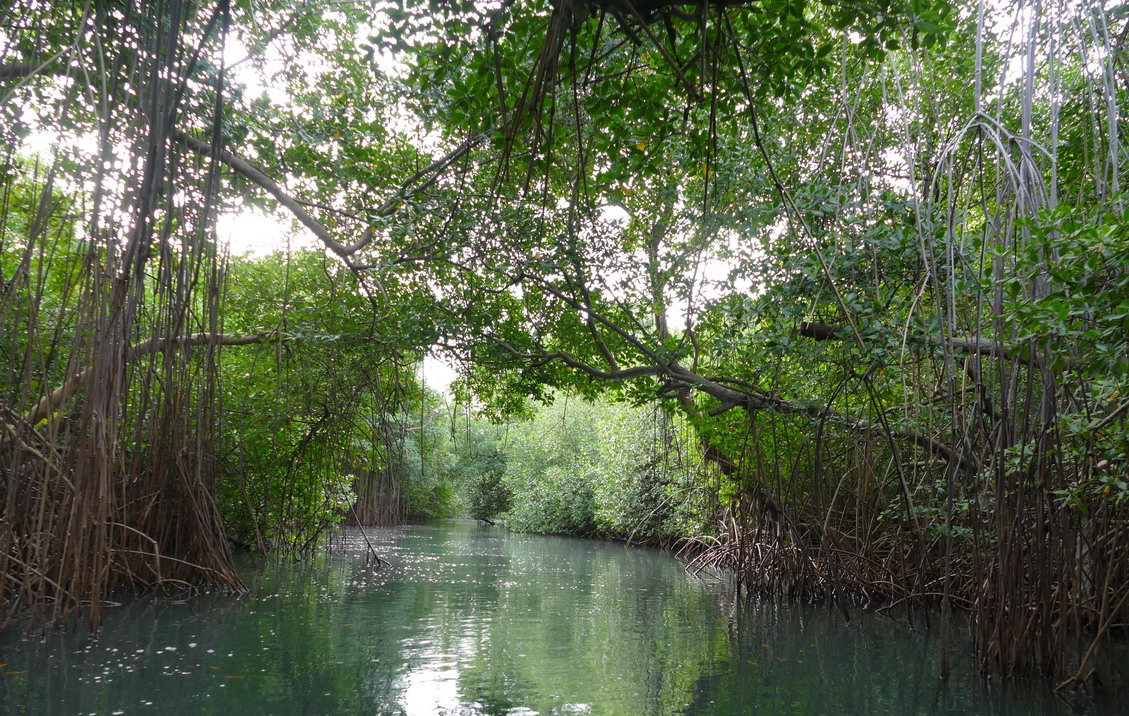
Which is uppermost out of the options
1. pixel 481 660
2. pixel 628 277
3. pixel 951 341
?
pixel 628 277

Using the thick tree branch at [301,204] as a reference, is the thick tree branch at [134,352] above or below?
below

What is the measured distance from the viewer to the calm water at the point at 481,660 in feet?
12.9

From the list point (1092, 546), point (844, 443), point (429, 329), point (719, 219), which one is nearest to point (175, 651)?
point (429, 329)

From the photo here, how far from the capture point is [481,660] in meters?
4.96

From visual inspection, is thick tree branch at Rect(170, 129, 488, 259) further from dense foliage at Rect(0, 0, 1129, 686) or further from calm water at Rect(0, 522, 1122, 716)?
calm water at Rect(0, 522, 1122, 716)

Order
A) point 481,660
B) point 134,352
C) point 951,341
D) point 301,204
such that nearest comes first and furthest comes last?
point 951,341 < point 134,352 < point 481,660 < point 301,204

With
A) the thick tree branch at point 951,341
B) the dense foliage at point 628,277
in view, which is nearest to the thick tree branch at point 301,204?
the dense foliage at point 628,277

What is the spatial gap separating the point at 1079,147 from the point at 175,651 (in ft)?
23.6

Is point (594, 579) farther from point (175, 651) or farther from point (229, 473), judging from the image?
point (175, 651)

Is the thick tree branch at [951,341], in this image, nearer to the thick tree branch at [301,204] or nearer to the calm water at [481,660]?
the calm water at [481,660]

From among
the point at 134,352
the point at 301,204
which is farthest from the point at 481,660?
the point at 301,204

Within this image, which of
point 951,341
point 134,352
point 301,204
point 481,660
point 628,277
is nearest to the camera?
point 951,341

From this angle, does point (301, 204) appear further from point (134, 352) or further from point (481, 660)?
point (481, 660)

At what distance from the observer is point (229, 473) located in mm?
8734
